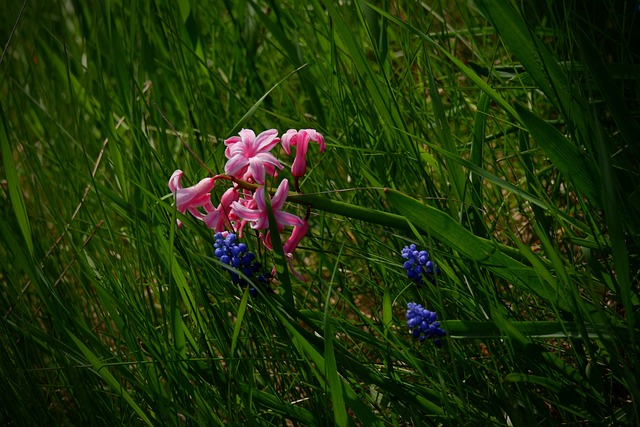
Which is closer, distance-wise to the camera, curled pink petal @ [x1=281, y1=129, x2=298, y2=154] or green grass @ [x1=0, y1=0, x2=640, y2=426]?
green grass @ [x1=0, y1=0, x2=640, y2=426]

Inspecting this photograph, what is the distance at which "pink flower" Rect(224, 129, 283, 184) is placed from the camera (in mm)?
1291

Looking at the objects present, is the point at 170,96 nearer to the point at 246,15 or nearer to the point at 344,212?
the point at 246,15

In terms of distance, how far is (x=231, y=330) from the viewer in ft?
5.13

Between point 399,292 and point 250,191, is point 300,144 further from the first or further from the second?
point 399,292

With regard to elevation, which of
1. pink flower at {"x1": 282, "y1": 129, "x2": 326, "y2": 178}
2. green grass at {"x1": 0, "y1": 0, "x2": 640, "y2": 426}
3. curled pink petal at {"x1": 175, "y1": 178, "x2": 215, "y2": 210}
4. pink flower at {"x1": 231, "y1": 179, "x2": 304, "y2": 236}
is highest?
pink flower at {"x1": 282, "y1": 129, "x2": 326, "y2": 178}

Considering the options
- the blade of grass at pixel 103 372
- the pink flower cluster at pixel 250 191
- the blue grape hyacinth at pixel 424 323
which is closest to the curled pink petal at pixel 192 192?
the pink flower cluster at pixel 250 191

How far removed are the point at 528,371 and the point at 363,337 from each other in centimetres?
33

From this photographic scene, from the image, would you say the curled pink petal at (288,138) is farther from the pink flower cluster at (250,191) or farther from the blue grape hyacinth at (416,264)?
the blue grape hyacinth at (416,264)

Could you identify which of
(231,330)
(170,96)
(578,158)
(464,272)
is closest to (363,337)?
(464,272)

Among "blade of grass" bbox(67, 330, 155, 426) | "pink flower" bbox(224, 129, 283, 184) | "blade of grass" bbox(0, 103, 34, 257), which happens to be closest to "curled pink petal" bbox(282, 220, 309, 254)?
"pink flower" bbox(224, 129, 283, 184)

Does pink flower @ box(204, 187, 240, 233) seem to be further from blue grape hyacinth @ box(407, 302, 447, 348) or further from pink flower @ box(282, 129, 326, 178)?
blue grape hyacinth @ box(407, 302, 447, 348)

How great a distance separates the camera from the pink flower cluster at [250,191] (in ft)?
4.18

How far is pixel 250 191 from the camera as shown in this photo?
1.34 meters

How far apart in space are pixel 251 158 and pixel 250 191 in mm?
65
